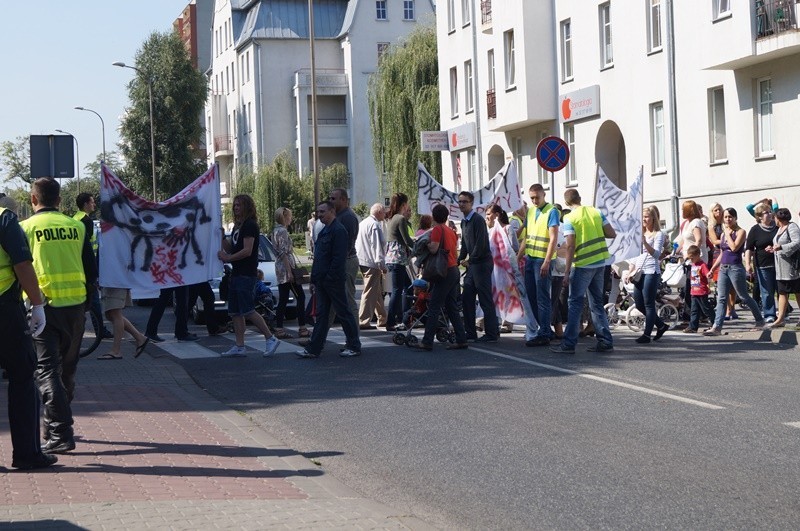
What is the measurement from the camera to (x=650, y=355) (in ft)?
47.5

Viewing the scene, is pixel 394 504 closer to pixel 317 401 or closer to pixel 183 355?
pixel 317 401

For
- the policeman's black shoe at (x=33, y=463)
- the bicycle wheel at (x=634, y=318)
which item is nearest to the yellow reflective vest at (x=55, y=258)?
the policeman's black shoe at (x=33, y=463)

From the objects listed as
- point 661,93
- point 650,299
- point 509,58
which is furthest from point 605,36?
point 650,299

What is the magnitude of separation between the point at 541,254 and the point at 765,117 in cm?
1394

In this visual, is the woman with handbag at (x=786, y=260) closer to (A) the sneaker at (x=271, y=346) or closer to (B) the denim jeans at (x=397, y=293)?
(B) the denim jeans at (x=397, y=293)

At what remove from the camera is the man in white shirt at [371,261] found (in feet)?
63.9

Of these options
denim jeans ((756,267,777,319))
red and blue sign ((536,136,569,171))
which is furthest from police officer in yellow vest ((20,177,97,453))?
red and blue sign ((536,136,569,171))

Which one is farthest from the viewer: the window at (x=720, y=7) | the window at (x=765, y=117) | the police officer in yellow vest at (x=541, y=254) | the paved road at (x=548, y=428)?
the window at (x=720, y=7)

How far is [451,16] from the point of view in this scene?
4528 centimetres

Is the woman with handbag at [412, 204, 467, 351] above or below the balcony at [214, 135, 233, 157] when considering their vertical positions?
below

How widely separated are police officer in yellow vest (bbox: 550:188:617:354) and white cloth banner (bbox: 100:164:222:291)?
479 centimetres

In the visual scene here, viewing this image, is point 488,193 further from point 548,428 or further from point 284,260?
point 548,428

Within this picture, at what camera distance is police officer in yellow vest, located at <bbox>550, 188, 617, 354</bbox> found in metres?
14.6

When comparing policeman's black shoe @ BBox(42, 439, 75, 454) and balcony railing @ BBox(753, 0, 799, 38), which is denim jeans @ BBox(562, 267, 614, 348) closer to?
policeman's black shoe @ BBox(42, 439, 75, 454)
